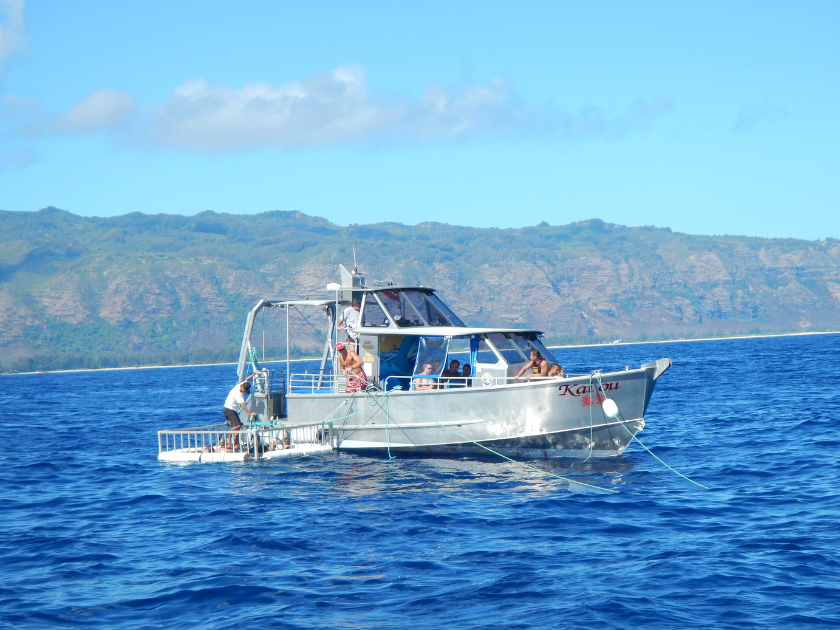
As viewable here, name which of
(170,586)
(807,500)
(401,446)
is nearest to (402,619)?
(170,586)

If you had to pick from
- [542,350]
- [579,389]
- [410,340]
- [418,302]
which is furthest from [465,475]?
[418,302]

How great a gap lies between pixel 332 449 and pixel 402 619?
13332 millimetres

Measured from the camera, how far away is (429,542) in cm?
1409

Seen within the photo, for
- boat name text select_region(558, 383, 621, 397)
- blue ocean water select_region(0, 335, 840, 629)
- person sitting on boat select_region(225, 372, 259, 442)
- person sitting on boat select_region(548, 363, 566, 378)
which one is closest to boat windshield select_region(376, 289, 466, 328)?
person sitting on boat select_region(548, 363, 566, 378)

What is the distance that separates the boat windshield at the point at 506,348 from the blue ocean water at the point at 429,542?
2581 millimetres

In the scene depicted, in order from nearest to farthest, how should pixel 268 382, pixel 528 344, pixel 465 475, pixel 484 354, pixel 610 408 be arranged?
pixel 465 475
pixel 610 408
pixel 484 354
pixel 528 344
pixel 268 382

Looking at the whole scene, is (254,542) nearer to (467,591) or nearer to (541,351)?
(467,591)

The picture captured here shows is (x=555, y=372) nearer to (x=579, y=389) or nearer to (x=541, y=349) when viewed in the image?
(x=579, y=389)

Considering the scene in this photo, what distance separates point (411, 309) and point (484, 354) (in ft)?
10.3

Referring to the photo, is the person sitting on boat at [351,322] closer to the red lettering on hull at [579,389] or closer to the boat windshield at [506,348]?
the boat windshield at [506,348]

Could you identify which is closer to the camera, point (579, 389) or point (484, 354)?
point (579, 389)

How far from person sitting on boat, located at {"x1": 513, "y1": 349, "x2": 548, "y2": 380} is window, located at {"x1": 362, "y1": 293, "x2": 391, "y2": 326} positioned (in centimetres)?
458

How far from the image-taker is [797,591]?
11.2m

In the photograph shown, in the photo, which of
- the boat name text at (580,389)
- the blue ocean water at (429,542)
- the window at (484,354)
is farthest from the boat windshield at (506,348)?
the blue ocean water at (429,542)
